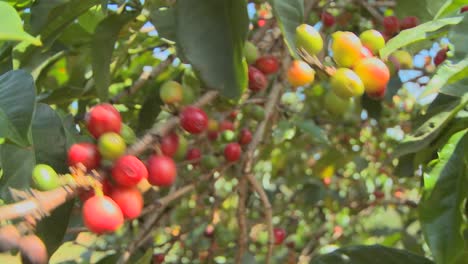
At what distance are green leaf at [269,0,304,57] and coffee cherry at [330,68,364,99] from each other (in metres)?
0.06

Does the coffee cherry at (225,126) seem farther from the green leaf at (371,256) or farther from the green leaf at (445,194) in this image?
the green leaf at (445,194)

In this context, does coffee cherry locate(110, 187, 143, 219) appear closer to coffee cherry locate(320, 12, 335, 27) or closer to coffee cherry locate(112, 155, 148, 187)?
coffee cherry locate(112, 155, 148, 187)

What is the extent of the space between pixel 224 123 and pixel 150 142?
716mm

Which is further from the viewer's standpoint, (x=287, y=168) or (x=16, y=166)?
(x=287, y=168)

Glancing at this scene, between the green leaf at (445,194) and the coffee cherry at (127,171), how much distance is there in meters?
0.41

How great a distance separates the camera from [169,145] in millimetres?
705

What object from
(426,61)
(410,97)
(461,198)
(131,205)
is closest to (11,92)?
(131,205)

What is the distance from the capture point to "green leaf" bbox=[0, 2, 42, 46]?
0.61 metres

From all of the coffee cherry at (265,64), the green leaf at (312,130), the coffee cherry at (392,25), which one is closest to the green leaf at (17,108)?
the coffee cherry at (265,64)

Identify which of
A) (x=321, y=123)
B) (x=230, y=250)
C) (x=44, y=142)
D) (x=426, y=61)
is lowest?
(x=230, y=250)

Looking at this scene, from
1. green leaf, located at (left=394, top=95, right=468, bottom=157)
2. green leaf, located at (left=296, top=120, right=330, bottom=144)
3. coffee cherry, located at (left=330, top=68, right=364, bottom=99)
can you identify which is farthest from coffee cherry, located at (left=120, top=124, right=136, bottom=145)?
green leaf, located at (left=296, top=120, right=330, bottom=144)

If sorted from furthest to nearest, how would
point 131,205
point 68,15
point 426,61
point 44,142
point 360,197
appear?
point 360,197
point 426,61
point 68,15
point 44,142
point 131,205

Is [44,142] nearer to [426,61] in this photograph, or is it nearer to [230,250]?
[230,250]

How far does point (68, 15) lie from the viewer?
0.95 m
